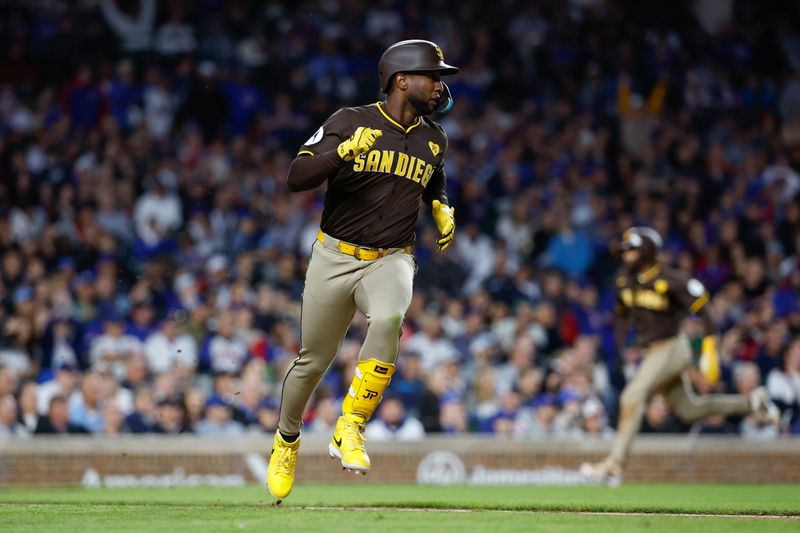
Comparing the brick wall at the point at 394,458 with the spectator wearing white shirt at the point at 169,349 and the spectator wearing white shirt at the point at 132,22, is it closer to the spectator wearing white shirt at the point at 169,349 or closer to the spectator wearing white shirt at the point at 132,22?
the spectator wearing white shirt at the point at 169,349

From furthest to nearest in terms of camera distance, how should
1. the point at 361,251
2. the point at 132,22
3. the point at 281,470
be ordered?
1. the point at 132,22
2. the point at 281,470
3. the point at 361,251

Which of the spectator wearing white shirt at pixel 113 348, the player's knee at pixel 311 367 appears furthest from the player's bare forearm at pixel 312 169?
the spectator wearing white shirt at pixel 113 348

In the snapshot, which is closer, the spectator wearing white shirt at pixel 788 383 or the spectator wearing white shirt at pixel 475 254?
the spectator wearing white shirt at pixel 788 383

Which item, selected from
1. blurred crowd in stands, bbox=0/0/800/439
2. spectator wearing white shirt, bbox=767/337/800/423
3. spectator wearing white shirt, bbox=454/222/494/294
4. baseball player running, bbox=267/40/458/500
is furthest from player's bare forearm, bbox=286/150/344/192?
spectator wearing white shirt, bbox=454/222/494/294

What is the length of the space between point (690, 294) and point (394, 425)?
351 centimetres

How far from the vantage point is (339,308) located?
8.00 metres

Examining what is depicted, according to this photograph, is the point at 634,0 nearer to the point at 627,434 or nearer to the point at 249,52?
the point at 249,52

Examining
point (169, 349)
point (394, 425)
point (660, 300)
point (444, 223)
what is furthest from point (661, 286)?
point (169, 349)

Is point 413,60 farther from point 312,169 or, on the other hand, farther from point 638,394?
point 638,394

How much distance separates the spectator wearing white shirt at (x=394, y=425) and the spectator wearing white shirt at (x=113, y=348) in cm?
276

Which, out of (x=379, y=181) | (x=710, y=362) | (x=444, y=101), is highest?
(x=444, y=101)

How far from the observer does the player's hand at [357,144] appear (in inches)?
292

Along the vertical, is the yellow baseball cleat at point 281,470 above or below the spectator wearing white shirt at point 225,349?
above

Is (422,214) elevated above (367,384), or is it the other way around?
(367,384)
